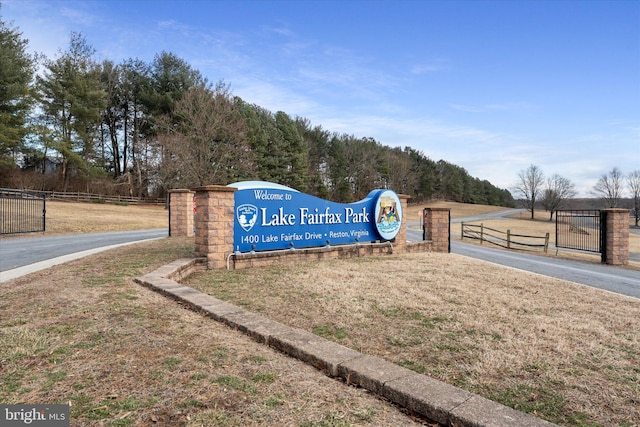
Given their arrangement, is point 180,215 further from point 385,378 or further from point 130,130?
point 130,130

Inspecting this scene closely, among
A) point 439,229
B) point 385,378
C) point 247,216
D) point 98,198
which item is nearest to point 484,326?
point 385,378

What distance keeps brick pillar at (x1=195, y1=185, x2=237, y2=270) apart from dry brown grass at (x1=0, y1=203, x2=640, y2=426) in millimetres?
1269

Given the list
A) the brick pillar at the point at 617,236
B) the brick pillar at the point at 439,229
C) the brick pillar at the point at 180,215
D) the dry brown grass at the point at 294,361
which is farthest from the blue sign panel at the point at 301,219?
the brick pillar at the point at 617,236

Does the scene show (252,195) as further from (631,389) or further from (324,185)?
(324,185)

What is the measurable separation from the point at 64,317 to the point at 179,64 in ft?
125

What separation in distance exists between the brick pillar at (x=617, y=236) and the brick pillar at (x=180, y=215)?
1443cm

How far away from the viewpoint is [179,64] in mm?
36500

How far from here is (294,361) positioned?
2943 millimetres

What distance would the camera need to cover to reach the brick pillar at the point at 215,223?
710 centimetres

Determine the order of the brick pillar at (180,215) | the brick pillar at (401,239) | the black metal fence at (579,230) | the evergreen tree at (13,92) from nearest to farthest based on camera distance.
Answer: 1. the brick pillar at (401,239)
2. the brick pillar at (180,215)
3. the black metal fence at (579,230)
4. the evergreen tree at (13,92)

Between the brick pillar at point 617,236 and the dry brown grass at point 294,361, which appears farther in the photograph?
the brick pillar at point 617,236

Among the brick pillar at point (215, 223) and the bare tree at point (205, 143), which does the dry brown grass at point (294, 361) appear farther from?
the bare tree at point (205, 143)

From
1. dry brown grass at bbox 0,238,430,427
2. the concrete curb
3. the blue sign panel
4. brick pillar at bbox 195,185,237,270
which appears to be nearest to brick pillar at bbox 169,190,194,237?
the blue sign panel

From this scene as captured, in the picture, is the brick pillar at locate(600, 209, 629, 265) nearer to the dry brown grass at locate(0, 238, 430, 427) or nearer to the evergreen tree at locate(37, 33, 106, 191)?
the dry brown grass at locate(0, 238, 430, 427)
